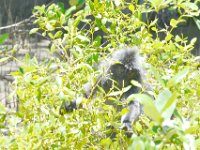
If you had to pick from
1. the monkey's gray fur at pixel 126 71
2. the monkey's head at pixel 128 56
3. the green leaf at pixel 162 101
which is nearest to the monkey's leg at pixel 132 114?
the monkey's gray fur at pixel 126 71

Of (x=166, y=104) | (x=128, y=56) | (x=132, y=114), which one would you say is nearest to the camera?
(x=166, y=104)

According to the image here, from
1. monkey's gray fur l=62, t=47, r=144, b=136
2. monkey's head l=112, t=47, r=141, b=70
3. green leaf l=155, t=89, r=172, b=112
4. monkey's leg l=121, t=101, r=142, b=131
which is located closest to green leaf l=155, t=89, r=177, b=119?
green leaf l=155, t=89, r=172, b=112

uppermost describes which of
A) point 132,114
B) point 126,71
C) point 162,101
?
point 162,101

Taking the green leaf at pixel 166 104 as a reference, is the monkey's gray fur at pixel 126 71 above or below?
below

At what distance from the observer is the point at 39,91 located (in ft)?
6.03

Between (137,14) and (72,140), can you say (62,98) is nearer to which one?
(72,140)

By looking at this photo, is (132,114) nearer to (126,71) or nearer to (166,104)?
(126,71)

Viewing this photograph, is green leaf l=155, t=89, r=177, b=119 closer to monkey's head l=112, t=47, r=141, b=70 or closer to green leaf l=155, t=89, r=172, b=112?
green leaf l=155, t=89, r=172, b=112

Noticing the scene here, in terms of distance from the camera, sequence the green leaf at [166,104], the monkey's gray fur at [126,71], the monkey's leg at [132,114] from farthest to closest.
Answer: the monkey's gray fur at [126,71] < the monkey's leg at [132,114] < the green leaf at [166,104]

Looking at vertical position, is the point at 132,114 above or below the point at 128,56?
below

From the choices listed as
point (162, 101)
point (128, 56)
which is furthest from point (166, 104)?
point (128, 56)

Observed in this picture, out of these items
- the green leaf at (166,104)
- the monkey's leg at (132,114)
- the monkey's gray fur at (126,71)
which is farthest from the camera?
the monkey's gray fur at (126,71)

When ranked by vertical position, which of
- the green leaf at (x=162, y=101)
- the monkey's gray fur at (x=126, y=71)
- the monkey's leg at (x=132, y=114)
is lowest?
the monkey's leg at (x=132, y=114)

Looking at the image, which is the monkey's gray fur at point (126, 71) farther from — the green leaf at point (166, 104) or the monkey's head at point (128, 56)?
the green leaf at point (166, 104)
